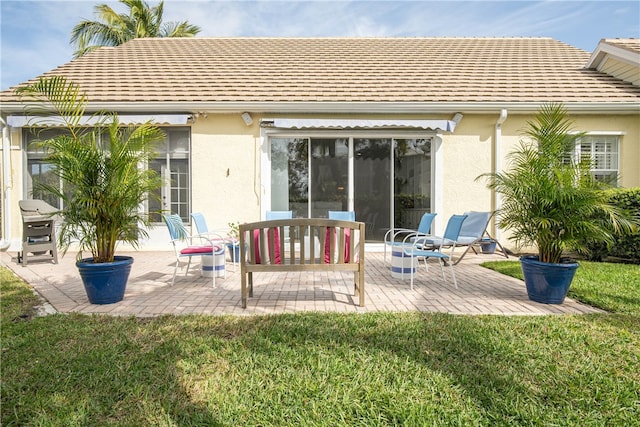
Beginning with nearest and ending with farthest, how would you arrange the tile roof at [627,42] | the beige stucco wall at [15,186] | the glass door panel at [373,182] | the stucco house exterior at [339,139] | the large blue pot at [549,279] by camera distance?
the large blue pot at [549,279]
the stucco house exterior at [339,139]
the beige stucco wall at [15,186]
the glass door panel at [373,182]
the tile roof at [627,42]

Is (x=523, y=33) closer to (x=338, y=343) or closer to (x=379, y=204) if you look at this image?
(x=379, y=204)

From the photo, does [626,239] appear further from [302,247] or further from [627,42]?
[627,42]

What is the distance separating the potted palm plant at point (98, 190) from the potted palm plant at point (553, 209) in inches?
225

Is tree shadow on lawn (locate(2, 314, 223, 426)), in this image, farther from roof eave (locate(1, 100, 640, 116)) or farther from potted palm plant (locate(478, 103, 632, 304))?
roof eave (locate(1, 100, 640, 116))

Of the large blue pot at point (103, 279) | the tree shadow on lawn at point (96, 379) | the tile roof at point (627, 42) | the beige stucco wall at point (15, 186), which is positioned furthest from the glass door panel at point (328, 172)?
the tile roof at point (627, 42)

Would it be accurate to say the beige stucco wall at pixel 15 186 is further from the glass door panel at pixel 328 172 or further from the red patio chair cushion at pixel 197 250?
the glass door panel at pixel 328 172

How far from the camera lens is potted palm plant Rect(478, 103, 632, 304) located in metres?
4.89

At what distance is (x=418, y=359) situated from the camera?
3.22 meters

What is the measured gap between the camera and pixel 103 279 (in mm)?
4832

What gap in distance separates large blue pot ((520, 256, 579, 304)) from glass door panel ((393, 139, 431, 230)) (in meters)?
5.54

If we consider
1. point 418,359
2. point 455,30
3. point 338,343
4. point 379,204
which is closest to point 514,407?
point 418,359

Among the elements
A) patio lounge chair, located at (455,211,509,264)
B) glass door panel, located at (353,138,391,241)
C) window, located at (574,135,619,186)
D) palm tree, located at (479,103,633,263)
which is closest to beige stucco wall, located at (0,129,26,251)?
glass door panel, located at (353,138,391,241)

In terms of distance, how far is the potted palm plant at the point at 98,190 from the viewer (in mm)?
4715

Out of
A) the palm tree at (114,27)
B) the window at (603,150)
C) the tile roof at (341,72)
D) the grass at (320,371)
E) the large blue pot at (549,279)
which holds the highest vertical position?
the palm tree at (114,27)
